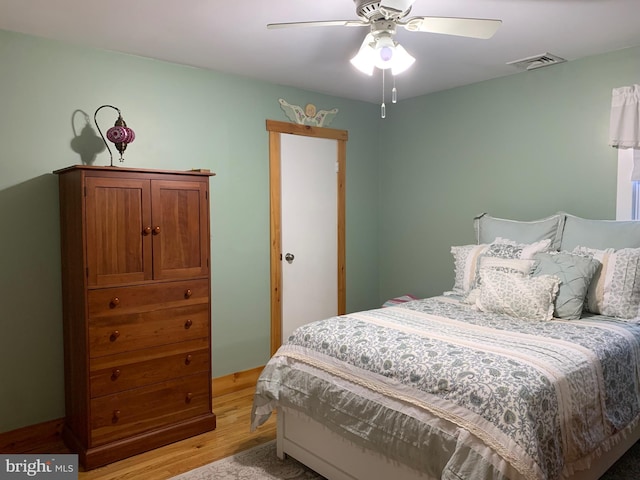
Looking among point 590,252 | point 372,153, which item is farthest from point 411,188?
point 590,252

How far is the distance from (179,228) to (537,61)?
2658mm

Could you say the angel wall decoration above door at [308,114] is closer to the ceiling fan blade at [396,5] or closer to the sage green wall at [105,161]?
the sage green wall at [105,161]

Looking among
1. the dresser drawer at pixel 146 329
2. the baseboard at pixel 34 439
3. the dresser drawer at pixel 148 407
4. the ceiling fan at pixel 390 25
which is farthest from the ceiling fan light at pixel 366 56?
the baseboard at pixel 34 439

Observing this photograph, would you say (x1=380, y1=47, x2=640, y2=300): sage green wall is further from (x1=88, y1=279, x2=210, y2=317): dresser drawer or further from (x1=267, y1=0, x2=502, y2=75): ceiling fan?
(x1=88, y1=279, x2=210, y2=317): dresser drawer

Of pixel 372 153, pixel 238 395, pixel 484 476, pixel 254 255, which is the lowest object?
pixel 238 395

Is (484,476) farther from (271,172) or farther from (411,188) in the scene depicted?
(411,188)

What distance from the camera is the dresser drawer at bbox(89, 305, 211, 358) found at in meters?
2.57

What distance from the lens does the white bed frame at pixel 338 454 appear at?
2.02 meters

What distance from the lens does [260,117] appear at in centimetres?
→ 374

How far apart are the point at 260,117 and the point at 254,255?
110cm

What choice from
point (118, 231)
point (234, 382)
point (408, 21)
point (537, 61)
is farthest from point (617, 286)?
point (118, 231)

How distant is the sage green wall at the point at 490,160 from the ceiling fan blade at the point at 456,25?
1.48m

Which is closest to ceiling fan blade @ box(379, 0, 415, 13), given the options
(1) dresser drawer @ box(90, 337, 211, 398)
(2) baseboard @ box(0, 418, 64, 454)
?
(1) dresser drawer @ box(90, 337, 211, 398)

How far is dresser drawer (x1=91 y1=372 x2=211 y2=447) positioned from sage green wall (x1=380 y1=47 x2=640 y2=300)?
7.30 ft
